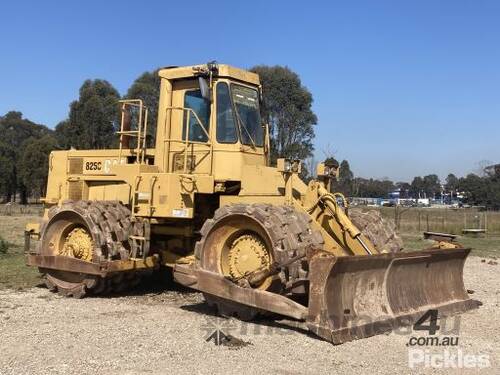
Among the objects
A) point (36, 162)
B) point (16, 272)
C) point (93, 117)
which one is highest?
point (93, 117)

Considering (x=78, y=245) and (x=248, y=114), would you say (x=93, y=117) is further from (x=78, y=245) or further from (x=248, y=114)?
(x=248, y=114)

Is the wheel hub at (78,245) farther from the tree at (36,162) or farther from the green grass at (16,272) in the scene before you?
the tree at (36,162)

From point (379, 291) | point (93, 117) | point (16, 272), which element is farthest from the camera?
point (93, 117)

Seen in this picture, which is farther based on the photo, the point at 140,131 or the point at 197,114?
the point at 140,131

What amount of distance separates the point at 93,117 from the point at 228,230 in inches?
1666

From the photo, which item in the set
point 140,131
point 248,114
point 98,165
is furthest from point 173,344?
point 98,165

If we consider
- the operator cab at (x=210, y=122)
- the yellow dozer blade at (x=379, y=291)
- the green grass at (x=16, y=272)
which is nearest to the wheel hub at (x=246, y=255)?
the yellow dozer blade at (x=379, y=291)

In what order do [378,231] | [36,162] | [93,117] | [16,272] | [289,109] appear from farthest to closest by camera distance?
[36,162]
[93,117]
[289,109]
[16,272]
[378,231]

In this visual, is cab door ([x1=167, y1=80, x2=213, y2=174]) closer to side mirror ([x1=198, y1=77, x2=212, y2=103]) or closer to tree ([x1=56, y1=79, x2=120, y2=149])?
side mirror ([x1=198, y1=77, x2=212, y2=103])

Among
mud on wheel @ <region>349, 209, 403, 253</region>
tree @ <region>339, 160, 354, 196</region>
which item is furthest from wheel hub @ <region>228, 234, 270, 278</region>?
tree @ <region>339, 160, 354, 196</region>

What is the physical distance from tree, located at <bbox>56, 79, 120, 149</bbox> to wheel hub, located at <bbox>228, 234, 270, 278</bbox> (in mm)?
37752

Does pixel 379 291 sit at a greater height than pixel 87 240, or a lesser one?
lesser

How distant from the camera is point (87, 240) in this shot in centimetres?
990

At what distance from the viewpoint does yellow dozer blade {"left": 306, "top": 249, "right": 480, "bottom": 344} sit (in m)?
6.91
